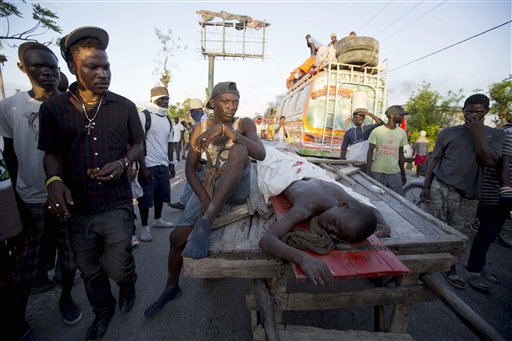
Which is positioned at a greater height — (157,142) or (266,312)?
(157,142)

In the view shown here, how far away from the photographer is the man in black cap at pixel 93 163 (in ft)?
5.65

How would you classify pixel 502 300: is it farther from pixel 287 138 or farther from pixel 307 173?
pixel 287 138

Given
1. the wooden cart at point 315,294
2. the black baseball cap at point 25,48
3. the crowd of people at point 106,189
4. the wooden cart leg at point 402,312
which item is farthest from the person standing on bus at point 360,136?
the black baseball cap at point 25,48

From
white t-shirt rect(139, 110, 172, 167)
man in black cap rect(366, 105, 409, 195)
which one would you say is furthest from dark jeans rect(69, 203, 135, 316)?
man in black cap rect(366, 105, 409, 195)

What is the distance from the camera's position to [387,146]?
3.95 meters

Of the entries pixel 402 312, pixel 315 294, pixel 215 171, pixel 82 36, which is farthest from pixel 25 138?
pixel 402 312

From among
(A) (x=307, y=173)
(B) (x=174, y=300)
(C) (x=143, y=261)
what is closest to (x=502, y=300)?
(A) (x=307, y=173)

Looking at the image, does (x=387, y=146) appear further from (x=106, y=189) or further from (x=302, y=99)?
(x=302, y=99)

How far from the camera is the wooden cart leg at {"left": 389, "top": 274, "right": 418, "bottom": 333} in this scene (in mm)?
1680

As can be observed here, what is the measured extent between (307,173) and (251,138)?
2.24 ft

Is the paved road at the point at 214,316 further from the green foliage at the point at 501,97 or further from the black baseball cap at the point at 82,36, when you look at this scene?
the green foliage at the point at 501,97

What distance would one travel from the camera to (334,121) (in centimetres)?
670

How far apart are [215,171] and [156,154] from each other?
179cm

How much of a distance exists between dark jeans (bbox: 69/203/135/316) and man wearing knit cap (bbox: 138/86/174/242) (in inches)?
63.2
